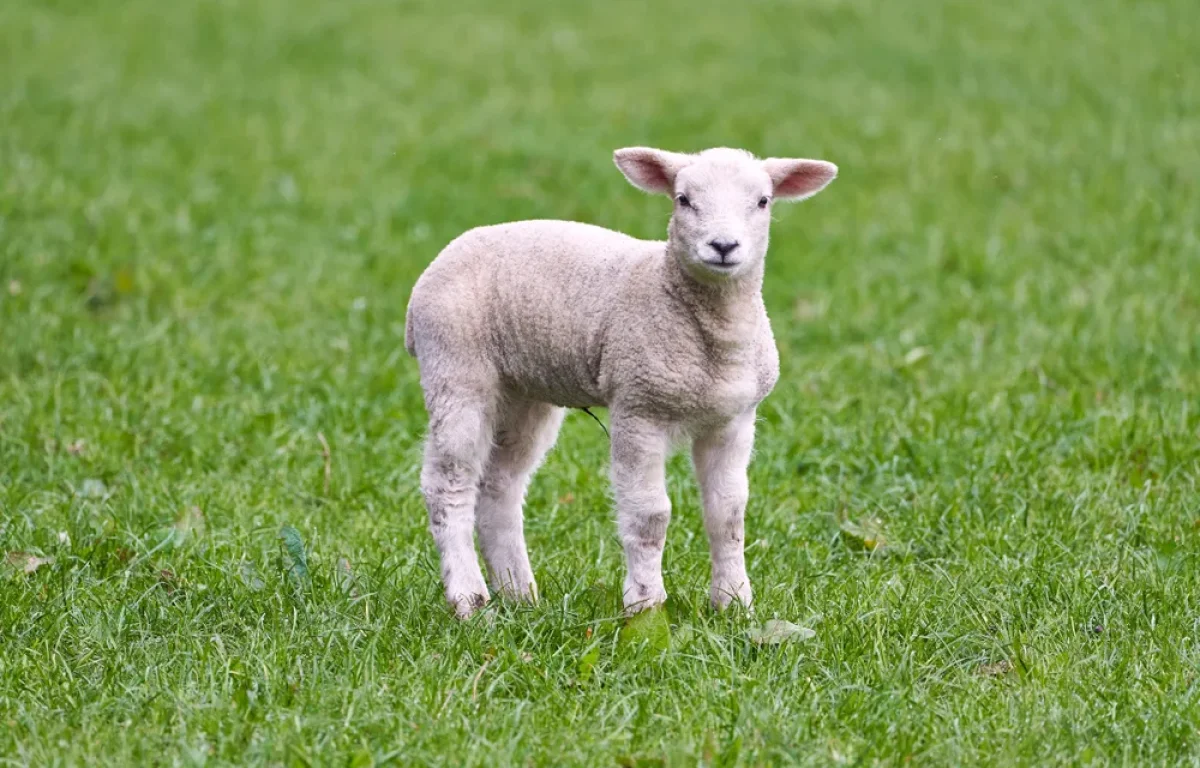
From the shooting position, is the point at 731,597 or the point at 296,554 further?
the point at 296,554

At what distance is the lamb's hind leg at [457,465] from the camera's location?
426 cm

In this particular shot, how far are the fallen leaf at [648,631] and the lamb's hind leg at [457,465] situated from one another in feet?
1.55

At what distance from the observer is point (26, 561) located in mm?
4633

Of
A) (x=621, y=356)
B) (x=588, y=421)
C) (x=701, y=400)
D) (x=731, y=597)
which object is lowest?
(x=588, y=421)

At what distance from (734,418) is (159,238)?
5.24 m

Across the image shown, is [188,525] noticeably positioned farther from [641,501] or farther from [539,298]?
[641,501]

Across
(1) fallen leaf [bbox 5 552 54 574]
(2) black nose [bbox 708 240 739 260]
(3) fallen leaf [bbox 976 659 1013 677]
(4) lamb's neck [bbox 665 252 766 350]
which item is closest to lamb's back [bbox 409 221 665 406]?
(4) lamb's neck [bbox 665 252 766 350]

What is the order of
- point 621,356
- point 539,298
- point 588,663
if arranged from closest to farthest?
point 588,663
point 621,356
point 539,298

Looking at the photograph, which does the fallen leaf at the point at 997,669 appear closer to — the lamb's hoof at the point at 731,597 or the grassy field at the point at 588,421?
the grassy field at the point at 588,421

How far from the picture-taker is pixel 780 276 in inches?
333

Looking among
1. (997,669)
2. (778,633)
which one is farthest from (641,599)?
(997,669)

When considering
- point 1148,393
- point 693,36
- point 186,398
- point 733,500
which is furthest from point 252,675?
point 693,36

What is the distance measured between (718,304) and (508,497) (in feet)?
3.08

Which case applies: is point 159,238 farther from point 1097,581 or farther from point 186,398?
point 1097,581
